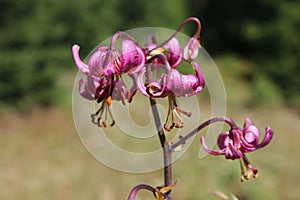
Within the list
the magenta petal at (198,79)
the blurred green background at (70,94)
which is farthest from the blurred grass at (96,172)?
the magenta petal at (198,79)

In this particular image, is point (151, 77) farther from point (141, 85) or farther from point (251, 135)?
point (251, 135)

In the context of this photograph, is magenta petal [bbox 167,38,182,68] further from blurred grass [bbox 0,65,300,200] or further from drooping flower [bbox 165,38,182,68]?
blurred grass [bbox 0,65,300,200]

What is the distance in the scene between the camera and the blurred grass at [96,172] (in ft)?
14.4

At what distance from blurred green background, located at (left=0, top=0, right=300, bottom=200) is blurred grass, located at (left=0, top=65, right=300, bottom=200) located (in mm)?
11

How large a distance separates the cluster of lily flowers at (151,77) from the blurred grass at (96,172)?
8.53 feet

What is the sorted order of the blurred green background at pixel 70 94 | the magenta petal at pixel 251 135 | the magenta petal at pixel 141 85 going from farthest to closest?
the blurred green background at pixel 70 94
the magenta petal at pixel 251 135
the magenta petal at pixel 141 85

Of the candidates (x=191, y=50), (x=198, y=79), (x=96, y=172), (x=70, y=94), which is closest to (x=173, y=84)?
(x=198, y=79)

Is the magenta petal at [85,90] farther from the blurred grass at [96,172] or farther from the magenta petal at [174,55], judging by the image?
the blurred grass at [96,172]

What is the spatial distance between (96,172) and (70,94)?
15.8 feet

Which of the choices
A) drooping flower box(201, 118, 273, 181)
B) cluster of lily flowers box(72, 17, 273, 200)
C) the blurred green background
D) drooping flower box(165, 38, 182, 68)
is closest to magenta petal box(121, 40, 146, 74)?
cluster of lily flowers box(72, 17, 273, 200)

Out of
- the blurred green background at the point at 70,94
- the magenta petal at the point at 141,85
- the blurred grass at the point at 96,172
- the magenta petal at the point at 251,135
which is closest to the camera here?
the magenta petal at the point at 141,85

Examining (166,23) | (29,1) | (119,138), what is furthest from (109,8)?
(119,138)

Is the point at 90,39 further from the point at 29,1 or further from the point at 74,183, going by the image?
the point at 74,183

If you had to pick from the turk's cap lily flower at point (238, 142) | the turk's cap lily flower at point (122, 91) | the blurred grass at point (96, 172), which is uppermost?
the blurred grass at point (96, 172)
